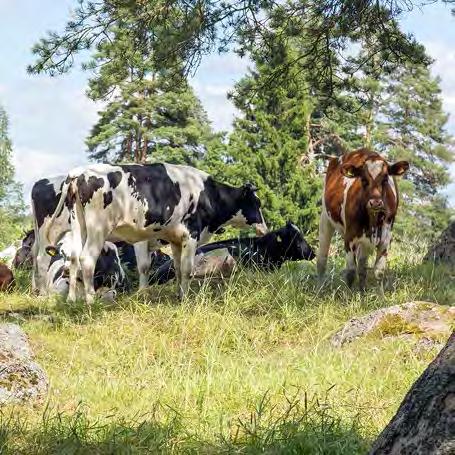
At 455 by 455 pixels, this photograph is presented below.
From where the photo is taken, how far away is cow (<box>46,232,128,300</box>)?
11.8 m

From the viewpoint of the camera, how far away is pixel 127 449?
384 cm

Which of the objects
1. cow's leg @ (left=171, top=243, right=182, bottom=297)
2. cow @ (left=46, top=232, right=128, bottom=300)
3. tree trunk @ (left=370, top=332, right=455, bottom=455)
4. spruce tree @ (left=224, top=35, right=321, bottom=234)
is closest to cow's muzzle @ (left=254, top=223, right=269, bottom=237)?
cow's leg @ (left=171, top=243, right=182, bottom=297)

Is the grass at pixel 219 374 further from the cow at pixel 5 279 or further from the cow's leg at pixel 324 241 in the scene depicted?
the cow at pixel 5 279

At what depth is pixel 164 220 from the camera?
1141cm

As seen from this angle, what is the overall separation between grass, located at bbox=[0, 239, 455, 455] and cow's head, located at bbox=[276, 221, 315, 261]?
4405 millimetres

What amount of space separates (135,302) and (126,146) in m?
35.1

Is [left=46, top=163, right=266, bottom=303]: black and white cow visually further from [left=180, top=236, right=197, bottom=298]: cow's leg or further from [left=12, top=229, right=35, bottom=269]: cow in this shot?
[left=12, top=229, right=35, bottom=269]: cow

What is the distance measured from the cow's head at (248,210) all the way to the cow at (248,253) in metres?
0.41

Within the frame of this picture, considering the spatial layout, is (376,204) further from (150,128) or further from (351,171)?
(150,128)

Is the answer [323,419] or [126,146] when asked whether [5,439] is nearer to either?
[323,419]

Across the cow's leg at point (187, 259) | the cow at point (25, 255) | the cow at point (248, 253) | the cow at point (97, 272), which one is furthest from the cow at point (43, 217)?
the cow at point (25, 255)

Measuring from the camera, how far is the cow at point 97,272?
1178 centimetres

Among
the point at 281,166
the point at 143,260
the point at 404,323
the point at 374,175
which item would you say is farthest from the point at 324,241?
the point at 281,166

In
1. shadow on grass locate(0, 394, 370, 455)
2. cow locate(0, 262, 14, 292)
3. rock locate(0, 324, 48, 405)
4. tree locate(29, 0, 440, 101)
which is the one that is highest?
tree locate(29, 0, 440, 101)
